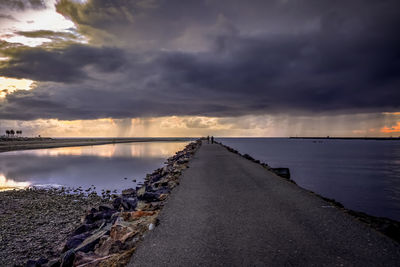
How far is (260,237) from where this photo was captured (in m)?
4.03

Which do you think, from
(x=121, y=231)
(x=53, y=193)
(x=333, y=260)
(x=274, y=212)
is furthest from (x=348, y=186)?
(x=53, y=193)

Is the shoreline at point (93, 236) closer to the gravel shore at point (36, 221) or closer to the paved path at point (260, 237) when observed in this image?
the gravel shore at point (36, 221)

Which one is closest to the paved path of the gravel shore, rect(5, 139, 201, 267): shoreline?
rect(5, 139, 201, 267): shoreline

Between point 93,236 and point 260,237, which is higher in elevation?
point 260,237

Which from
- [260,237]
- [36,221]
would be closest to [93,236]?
[260,237]

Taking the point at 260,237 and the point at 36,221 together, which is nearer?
the point at 260,237

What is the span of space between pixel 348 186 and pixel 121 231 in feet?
60.4

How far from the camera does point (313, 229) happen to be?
4.43 meters

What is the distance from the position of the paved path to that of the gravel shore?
10.9ft

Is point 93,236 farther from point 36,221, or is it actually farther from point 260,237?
point 36,221

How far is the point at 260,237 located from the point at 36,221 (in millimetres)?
7586

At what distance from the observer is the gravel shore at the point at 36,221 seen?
5.80m

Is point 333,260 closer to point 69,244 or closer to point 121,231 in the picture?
point 121,231

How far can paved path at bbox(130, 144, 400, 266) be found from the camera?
11.0ft
